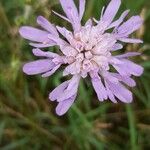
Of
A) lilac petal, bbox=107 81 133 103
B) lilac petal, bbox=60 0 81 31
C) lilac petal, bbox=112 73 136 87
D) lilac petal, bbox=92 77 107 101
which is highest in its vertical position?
lilac petal, bbox=60 0 81 31

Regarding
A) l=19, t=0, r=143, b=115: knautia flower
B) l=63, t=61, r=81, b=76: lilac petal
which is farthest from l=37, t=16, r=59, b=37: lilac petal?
l=63, t=61, r=81, b=76: lilac petal

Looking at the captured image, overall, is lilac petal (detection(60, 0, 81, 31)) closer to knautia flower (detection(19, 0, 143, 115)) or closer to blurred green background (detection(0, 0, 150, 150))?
knautia flower (detection(19, 0, 143, 115))

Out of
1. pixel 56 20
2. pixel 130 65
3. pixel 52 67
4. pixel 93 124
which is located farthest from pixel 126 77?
pixel 93 124

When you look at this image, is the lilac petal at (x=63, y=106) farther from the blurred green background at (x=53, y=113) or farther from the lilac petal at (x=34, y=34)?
the blurred green background at (x=53, y=113)

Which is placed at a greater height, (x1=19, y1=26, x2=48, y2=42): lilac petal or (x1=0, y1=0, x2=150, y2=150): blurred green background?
(x1=19, y1=26, x2=48, y2=42): lilac petal

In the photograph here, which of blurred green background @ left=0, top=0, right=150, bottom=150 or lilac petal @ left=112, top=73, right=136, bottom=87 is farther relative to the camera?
blurred green background @ left=0, top=0, right=150, bottom=150

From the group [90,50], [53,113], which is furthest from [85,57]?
[53,113]

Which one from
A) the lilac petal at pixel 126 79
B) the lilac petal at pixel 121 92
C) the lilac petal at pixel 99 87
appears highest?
the lilac petal at pixel 99 87

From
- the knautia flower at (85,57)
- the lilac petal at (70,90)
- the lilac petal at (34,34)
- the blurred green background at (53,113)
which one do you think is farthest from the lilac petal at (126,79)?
the blurred green background at (53,113)
